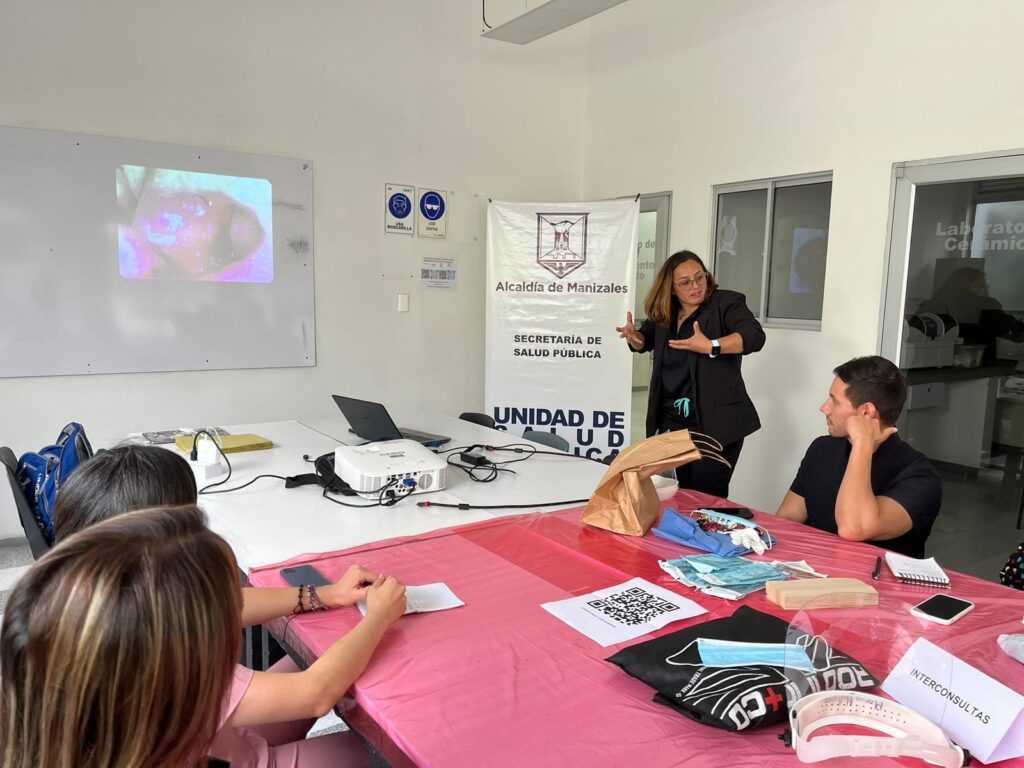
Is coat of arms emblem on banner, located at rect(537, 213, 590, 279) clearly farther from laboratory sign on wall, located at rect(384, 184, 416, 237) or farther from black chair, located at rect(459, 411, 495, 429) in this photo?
black chair, located at rect(459, 411, 495, 429)

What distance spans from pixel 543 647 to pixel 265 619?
0.55 m

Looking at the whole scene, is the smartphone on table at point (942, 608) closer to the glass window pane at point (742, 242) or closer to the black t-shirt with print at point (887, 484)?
the black t-shirt with print at point (887, 484)

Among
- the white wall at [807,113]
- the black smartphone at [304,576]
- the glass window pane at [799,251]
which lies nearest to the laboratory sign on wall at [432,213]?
the white wall at [807,113]

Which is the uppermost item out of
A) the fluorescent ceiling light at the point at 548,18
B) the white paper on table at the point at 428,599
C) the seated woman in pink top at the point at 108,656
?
the fluorescent ceiling light at the point at 548,18

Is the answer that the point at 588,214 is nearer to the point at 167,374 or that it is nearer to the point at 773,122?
the point at 773,122

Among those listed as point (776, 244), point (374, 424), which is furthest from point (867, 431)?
point (776, 244)

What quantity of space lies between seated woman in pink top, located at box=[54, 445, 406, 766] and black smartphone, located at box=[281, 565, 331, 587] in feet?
0.33

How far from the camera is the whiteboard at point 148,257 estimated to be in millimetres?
3436

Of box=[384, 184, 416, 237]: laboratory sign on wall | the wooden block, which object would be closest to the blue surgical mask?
the wooden block

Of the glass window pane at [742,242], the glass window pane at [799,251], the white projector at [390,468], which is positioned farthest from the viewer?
the glass window pane at [742,242]

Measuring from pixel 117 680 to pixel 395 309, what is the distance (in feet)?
13.4

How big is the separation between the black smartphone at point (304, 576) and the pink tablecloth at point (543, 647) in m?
0.02

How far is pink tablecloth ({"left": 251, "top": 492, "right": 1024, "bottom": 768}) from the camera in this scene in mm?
985

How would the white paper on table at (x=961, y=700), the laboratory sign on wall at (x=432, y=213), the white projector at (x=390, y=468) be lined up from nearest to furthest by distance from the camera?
1. the white paper on table at (x=961, y=700)
2. the white projector at (x=390, y=468)
3. the laboratory sign on wall at (x=432, y=213)
